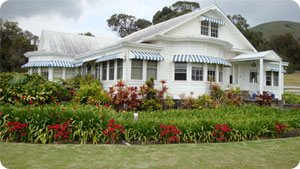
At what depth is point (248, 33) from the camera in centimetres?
4469

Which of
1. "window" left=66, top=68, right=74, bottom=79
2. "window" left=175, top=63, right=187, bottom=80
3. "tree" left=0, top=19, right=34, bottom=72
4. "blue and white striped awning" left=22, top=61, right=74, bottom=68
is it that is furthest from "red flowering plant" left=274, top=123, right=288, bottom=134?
"tree" left=0, top=19, right=34, bottom=72

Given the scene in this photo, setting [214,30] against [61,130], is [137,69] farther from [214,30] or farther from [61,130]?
[61,130]

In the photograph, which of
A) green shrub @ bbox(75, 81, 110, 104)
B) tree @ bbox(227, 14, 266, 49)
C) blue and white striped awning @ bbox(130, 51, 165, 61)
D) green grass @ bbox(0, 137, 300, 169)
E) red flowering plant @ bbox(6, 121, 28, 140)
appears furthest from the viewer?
tree @ bbox(227, 14, 266, 49)

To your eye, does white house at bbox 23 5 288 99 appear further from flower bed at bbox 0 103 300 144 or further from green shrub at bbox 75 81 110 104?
flower bed at bbox 0 103 300 144

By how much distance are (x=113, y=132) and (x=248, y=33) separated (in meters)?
43.7

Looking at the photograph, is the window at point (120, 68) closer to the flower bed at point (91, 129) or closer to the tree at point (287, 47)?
the flower bed at point (91, 129)

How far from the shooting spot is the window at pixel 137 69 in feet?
45.6

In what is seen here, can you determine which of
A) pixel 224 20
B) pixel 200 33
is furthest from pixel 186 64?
pixel 224 20

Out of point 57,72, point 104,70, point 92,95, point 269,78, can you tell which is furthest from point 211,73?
point 57,72

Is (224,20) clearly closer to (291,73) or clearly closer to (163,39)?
(163,39)

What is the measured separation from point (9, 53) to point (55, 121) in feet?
116

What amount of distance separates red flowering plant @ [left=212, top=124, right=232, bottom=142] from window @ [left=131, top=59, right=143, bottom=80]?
731 centimetres

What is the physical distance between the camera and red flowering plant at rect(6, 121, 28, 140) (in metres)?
6.62

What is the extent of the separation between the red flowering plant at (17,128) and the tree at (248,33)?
140 feet
